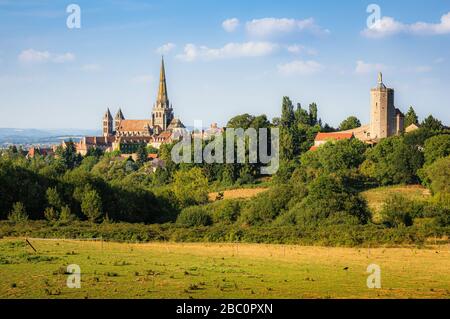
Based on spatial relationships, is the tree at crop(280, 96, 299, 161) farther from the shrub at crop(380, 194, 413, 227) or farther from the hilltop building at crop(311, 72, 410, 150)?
the shrub at crop(380, 194, 413, 227)

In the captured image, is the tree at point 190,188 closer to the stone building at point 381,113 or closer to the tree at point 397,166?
the tree at point 397,166

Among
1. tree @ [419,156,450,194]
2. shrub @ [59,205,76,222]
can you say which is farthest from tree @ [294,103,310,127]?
shrub @ [59,205,76,222]

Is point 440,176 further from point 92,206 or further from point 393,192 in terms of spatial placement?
point 92,206

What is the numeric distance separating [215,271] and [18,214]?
22966 millimetres

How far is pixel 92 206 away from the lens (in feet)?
156

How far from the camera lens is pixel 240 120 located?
10675cm

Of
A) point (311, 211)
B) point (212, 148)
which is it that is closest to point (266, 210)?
point (311, 211)

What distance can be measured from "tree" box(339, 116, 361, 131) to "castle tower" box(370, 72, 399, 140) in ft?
69.1

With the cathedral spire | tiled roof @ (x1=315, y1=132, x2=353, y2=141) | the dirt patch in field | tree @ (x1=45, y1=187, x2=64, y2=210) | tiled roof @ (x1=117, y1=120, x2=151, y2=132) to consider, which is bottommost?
the dirt patch in field

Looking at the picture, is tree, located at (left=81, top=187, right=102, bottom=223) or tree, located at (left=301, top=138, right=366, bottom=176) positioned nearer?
tree, located at (left=81, top=187, right=102, bottom=223)

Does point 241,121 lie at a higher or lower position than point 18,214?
higher

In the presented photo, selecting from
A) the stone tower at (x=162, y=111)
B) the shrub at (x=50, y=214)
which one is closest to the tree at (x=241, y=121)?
the shrub at (x=50, y=214)

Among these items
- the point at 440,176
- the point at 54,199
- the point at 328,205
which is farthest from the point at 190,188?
the point at 328,205

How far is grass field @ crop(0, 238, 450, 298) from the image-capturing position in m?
21.2
